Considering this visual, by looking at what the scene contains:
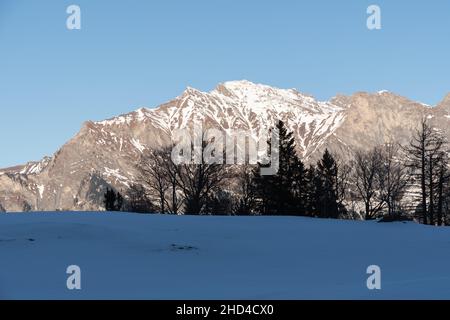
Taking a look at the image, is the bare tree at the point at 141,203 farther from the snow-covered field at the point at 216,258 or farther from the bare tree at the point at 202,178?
the snow-covered field at the point at 216,258

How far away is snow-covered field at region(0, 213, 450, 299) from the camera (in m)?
12.8

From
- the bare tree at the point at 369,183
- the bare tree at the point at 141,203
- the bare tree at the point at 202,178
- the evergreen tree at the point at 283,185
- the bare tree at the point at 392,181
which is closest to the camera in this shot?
the evergreen tree at the point at 283,185

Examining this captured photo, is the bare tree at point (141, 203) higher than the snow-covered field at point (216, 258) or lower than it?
higher

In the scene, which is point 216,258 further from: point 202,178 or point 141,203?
point 141,203

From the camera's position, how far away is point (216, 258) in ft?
60.4

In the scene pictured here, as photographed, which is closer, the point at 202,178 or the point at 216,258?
the point at 216,258

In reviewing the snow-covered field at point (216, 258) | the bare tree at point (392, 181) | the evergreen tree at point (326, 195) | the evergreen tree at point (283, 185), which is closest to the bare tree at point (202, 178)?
the evergreen tree at point (283, 185)

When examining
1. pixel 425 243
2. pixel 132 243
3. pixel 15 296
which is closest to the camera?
pixel 15 296

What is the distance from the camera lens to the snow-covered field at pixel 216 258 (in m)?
12.8

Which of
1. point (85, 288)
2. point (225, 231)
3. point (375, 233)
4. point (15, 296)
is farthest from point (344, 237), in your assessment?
point (15, 296)

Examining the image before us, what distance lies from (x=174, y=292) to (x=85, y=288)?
2020 millimetres

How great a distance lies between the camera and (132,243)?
20.2m

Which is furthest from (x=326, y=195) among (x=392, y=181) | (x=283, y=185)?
(x=283, y=185)
